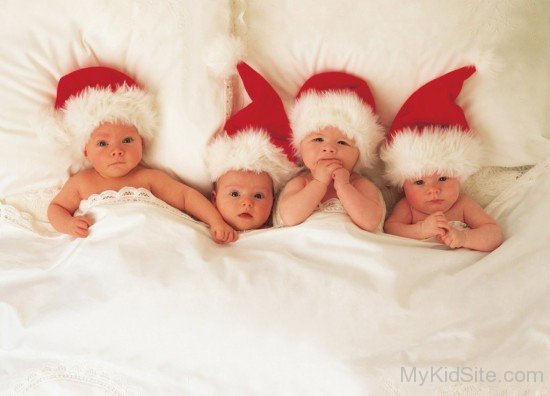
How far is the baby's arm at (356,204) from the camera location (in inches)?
51.0

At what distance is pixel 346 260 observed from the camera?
1.21 meters

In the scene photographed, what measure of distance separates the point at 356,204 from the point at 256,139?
313 mm

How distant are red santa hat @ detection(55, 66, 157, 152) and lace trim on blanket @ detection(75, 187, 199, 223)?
0.15m

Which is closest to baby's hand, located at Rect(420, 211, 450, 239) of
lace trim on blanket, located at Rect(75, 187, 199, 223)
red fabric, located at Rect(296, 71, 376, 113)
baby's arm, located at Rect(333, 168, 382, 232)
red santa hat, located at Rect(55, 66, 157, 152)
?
baby's arm, located at Rect(333, 168, 382, 232)

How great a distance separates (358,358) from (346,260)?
0.23m

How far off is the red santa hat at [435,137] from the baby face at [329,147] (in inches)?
4.1

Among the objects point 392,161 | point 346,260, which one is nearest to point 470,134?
point 392,161

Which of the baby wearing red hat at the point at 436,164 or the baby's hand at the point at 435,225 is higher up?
the baby wearing red hat at the point at 436,164

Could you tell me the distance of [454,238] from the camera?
1257mm

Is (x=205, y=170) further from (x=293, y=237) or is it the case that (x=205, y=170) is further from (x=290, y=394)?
(x=290, y=394)

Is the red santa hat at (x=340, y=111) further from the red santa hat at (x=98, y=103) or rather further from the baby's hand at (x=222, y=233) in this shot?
the red santa hat at (x=98, y=103)

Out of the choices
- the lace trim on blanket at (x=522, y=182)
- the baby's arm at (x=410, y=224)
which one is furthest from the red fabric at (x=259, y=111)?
the lace trim on blanket at (x=522, y=182)

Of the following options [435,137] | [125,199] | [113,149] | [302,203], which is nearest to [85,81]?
[113,149]

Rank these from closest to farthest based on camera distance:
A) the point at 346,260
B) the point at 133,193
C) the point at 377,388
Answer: the point at 377,388
the point at 346,260
the point at 133,193
